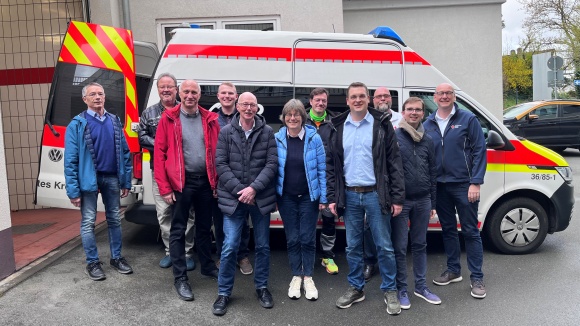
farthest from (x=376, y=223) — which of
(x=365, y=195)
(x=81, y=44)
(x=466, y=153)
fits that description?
(x=81, y=44)

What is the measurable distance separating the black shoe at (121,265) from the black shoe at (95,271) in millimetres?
172

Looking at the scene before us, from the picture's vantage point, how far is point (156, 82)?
16.7 feet

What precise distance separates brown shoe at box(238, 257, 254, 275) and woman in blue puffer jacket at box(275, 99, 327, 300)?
903mm

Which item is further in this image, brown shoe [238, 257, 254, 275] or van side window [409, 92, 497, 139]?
van side window [409, 92, 497, 139]

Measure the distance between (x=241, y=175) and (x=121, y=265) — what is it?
185 centimetres

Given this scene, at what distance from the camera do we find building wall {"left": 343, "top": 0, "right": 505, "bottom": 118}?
10109mm

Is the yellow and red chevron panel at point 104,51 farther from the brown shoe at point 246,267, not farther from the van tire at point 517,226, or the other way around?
the van tire at point 517,226

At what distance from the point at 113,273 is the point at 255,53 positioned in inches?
106

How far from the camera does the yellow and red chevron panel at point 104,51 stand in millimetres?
5184

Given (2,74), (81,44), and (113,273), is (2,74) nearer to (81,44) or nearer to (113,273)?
(81,44)

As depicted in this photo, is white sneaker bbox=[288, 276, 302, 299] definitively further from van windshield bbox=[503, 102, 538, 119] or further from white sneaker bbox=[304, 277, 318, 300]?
van windshield bbox=[503, 102, 538, 119]

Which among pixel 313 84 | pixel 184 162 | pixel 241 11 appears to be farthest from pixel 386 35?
pixel 241 11

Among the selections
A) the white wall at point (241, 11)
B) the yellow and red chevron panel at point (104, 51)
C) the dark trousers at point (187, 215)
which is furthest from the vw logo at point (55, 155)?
the white wall at point (241, 11)

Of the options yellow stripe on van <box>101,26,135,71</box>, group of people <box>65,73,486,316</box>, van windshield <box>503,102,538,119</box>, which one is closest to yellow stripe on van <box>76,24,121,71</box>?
yellow stripe on van <box>101,26,135,71</box>
